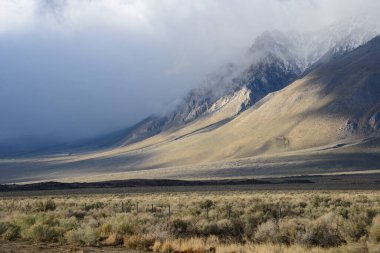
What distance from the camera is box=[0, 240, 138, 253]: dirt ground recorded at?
19.5m

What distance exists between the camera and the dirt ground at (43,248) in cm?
1947

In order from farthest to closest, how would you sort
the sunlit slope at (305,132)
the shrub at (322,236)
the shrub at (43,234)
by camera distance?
1. the sunlit slope at (305,132)
2. the shrub at (43,234)
3. the shrub at (322,236)

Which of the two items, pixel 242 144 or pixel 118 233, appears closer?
pixel 118 233

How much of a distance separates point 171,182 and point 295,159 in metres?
51.4

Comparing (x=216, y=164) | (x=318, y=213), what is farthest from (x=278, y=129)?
(x=318, y=213)

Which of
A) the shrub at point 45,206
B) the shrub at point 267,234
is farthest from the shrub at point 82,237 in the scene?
the shrub at point 45,206

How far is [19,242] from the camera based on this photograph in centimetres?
2209

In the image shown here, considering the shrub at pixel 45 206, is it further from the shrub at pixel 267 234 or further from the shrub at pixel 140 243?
the shrub at pixel 267 234

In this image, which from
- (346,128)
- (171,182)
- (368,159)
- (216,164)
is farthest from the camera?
(346,128)

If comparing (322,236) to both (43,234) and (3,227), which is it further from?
(3,227)

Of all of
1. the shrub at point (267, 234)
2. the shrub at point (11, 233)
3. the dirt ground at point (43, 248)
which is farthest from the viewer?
the shrub at point (11, 233)

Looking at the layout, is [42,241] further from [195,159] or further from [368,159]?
[195,159]

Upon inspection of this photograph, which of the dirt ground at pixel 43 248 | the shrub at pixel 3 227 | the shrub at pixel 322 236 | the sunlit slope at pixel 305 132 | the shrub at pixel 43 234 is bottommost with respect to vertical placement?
the shrub at pixel 322 236

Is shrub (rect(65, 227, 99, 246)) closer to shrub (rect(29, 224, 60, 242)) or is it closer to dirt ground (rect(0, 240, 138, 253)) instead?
dirt ground (rect(0, 240, 138, 253))
